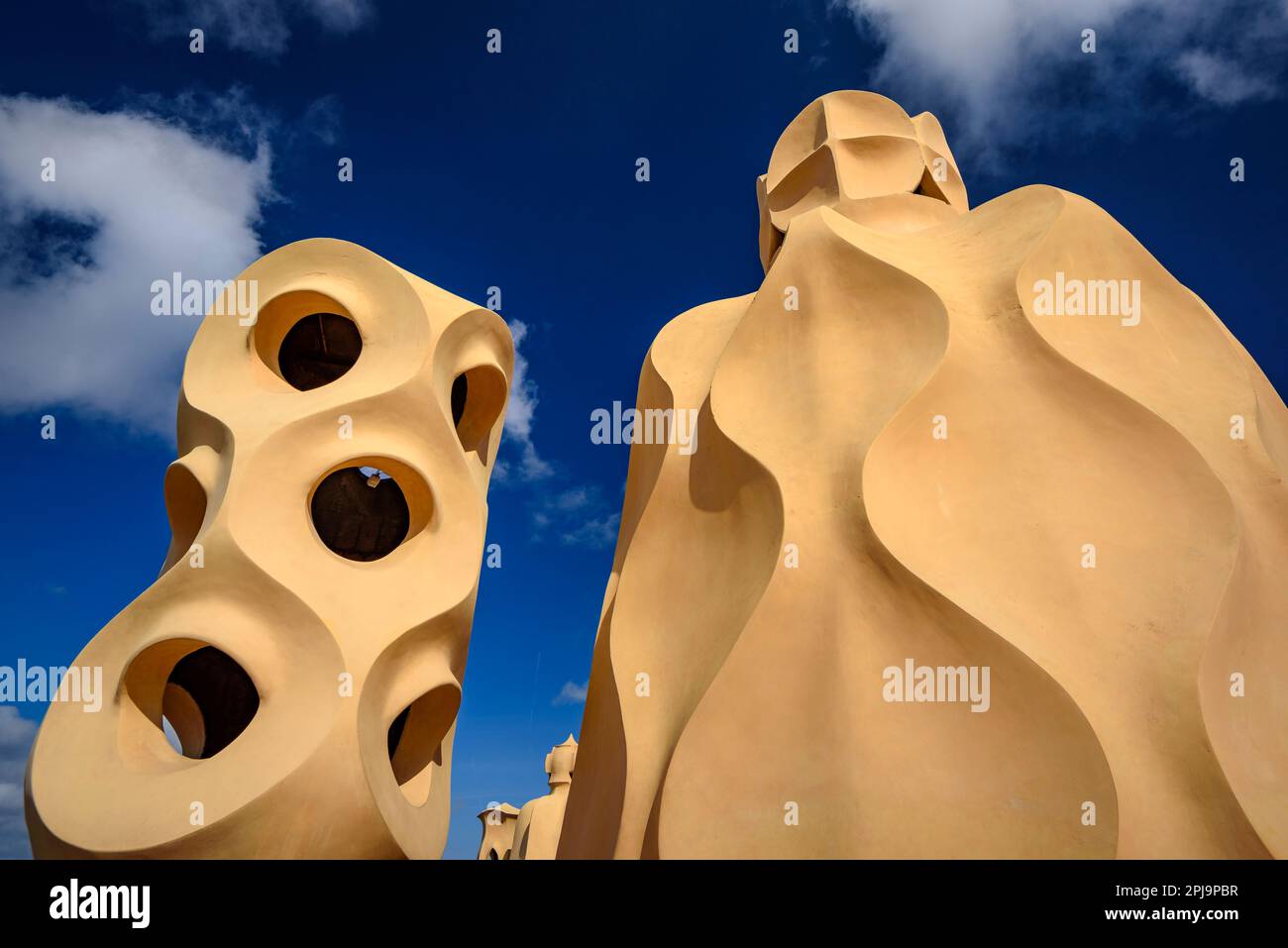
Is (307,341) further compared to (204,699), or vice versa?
(307,341)

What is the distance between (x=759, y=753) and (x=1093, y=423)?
3.50 m

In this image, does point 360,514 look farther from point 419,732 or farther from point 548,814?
point 548,814

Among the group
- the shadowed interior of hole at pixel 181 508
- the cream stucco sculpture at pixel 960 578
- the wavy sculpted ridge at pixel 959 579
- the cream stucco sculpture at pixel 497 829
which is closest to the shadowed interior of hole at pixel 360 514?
the shadowed interior of hole at pixel 181 508

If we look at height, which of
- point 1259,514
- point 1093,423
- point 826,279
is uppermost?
point 826,279

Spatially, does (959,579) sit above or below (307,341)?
below

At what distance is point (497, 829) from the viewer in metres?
26.1

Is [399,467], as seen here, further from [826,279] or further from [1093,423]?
[1093,423]

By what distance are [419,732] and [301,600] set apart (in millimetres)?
2336

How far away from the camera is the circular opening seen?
34.6 ft

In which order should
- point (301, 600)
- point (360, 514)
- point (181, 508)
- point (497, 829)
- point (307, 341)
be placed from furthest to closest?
point (497, 829)
point (307, 341)
point (360, 514)
point (181, 508)
point (301, 600)

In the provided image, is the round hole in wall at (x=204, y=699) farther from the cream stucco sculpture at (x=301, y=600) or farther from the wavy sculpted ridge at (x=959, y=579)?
the wavy sculpted ridge at (x=959, y=579)

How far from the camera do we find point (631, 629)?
7.63 m

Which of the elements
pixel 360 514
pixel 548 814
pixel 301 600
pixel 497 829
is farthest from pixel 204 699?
pixel 497 829
